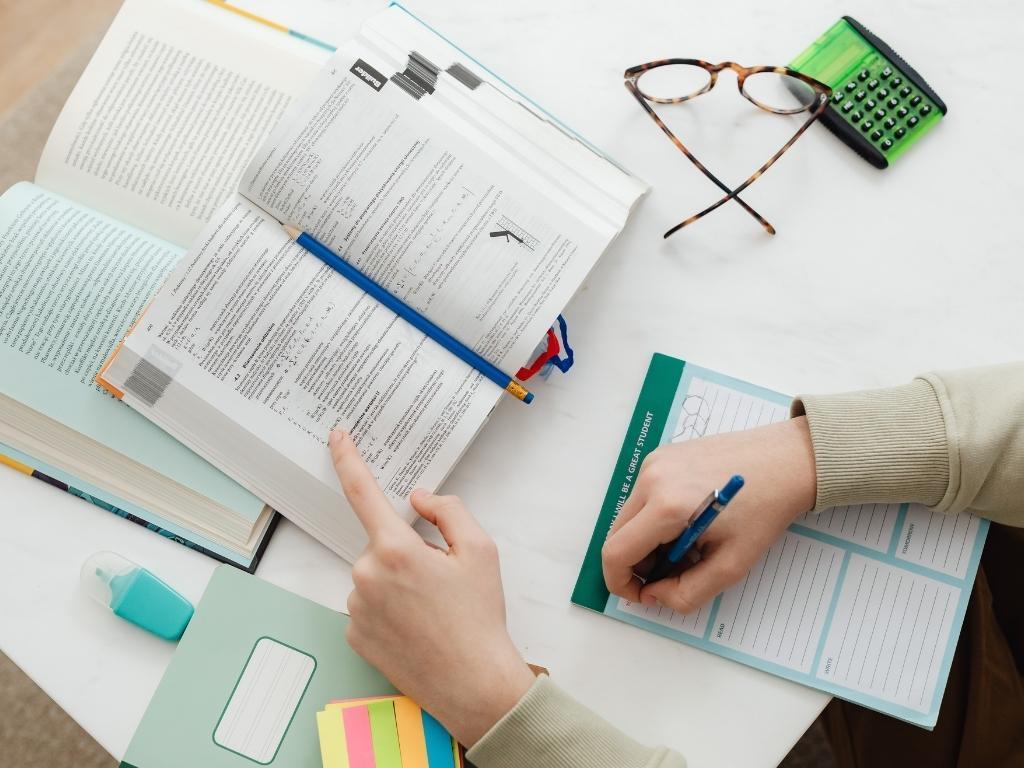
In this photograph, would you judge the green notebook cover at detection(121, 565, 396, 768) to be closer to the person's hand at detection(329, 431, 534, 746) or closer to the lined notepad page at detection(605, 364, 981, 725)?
the person's hand at detection(329, 431, 534, 746)

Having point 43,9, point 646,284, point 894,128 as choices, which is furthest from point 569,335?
point 43,9

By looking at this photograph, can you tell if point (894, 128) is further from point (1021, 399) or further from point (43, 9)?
point (43, 9)

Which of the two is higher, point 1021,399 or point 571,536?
point 1021,399

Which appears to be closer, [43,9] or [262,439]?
[262,439]

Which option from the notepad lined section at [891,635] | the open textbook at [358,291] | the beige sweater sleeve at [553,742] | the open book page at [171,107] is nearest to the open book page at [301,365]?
A: the open textbook at [358,291]

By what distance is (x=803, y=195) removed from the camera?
33.0 inches

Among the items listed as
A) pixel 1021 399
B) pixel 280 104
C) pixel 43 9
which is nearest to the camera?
pixel 1021 399

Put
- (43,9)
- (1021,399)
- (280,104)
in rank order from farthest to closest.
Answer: (43,9) → (280,104) → (1021,399)

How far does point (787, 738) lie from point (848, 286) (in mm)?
403

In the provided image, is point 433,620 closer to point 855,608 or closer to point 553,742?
point 553,742

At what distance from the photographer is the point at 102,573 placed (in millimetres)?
795

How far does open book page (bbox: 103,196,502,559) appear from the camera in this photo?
0.78m

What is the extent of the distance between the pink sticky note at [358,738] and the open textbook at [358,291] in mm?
150

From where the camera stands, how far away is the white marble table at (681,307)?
0.79 meters
